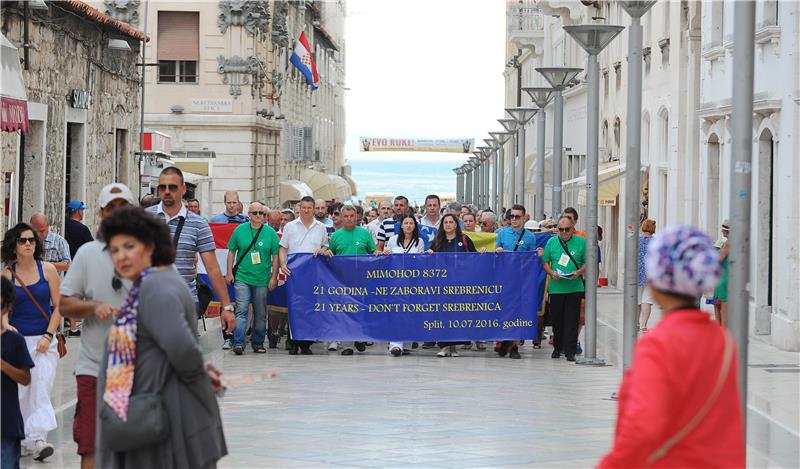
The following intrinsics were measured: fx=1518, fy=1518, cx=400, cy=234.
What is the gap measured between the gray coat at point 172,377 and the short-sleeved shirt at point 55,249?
875cm

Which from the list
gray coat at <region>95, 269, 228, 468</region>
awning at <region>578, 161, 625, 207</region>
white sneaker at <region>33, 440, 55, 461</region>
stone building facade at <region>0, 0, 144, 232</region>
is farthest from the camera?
awning at <region>578, 161, 625, 207</region>

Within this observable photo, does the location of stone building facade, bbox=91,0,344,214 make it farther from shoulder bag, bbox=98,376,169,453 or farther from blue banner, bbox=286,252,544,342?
shoulder bag, bbox=98,376,169,453

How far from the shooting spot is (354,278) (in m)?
17.6

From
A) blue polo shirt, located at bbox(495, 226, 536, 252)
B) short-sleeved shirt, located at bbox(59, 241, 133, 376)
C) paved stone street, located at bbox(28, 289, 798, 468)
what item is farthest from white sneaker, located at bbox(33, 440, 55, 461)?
blue polo shirt, located at bbox(495, 226, 536, 252)

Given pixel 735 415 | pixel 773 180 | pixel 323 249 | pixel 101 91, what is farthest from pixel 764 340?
pixel 735 415

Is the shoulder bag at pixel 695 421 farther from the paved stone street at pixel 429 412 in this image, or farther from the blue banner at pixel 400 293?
the blue banner at pixel 400 293

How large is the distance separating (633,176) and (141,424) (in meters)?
9.03

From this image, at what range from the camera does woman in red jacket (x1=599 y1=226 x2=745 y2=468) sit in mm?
4785

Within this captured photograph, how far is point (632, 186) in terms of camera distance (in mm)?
14453

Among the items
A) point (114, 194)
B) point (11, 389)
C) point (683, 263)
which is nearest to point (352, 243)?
point (11, 389)

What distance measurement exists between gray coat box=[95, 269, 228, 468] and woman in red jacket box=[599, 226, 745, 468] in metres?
1.93

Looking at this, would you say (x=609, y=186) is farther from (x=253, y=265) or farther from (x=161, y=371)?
(x=161, y=371)

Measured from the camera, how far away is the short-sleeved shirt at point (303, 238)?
58.2ft

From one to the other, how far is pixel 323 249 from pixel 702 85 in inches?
382
